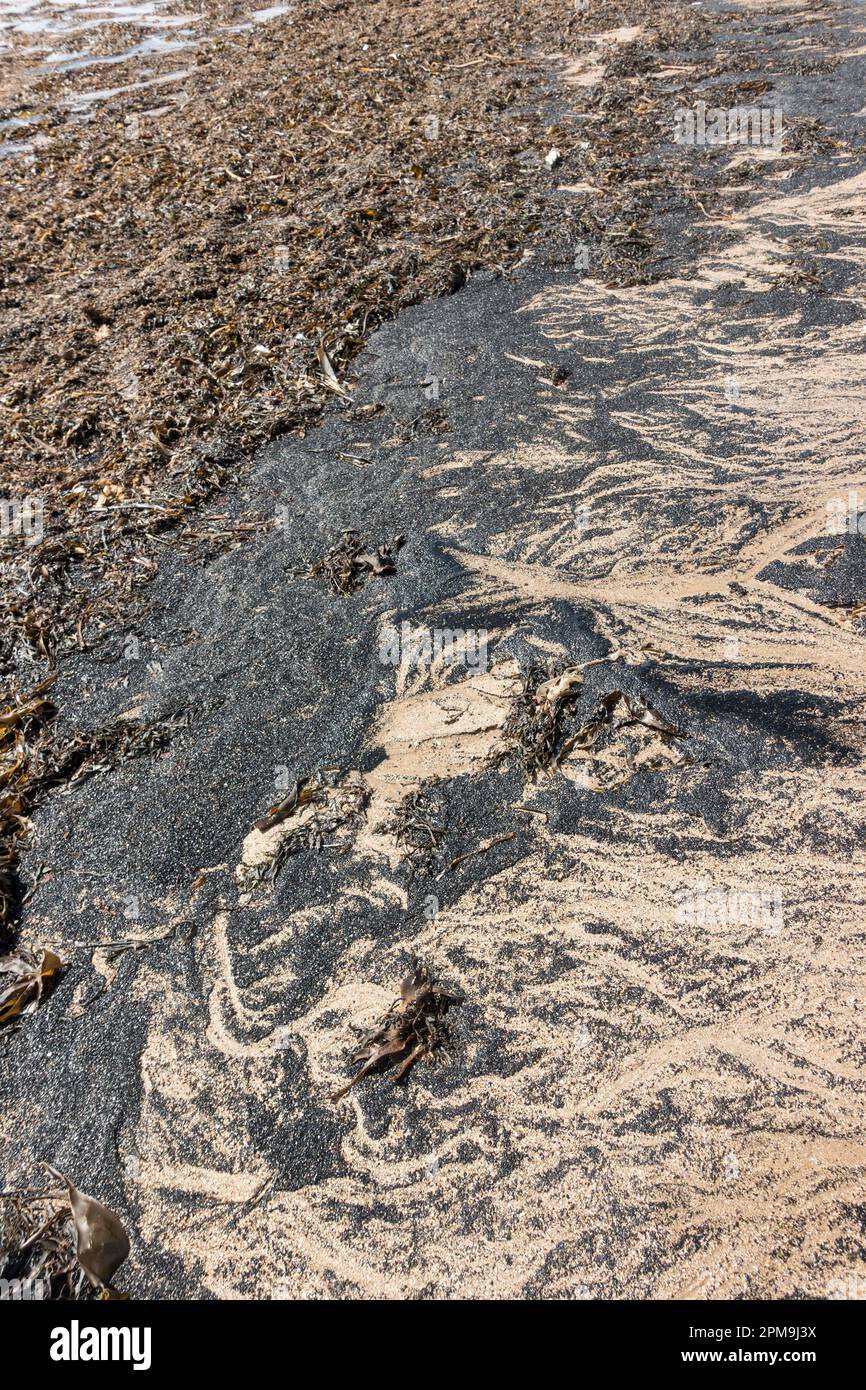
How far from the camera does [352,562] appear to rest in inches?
151

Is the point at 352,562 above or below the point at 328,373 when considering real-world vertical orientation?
below

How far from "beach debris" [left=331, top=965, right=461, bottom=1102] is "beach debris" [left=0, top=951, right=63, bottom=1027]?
101cm

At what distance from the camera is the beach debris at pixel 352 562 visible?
3.77 metres

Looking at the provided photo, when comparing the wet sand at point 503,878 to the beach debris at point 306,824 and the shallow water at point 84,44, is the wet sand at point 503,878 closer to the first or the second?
the beach debris at point 306,824

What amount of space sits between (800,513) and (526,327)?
2.22 metres

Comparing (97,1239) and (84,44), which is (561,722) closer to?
(97,1239)

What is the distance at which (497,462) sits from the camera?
14.1ft

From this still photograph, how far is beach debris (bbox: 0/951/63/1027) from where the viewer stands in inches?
104

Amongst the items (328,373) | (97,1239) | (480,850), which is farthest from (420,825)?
(328,373)

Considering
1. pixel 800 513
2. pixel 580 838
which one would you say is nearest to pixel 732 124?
pixel 800 513

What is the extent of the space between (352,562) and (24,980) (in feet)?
6.91

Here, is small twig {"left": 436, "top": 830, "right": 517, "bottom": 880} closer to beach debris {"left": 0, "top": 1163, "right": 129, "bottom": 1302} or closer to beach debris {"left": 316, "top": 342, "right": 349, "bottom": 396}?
beach debris {"left": 0, "top": 1163, "right": 129, "bottom": 1302}

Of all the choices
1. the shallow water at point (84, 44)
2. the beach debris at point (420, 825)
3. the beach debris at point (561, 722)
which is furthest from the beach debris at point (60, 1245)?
the shallow water at point (84, 44)

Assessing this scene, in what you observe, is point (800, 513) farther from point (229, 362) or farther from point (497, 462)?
point (229, 362)
